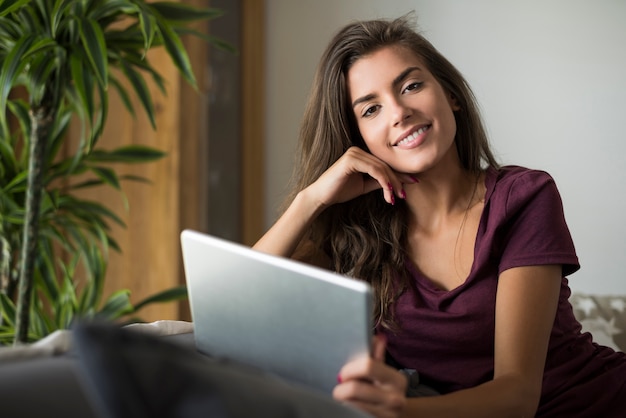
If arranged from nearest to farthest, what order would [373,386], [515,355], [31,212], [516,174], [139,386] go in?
1. [139,386]
2. [373,386]
3. [515,355]
4. [516,174]
5. [31,212]

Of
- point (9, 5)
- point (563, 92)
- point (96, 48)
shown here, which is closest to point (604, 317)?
point (563, 92)

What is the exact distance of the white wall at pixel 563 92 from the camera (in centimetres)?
220

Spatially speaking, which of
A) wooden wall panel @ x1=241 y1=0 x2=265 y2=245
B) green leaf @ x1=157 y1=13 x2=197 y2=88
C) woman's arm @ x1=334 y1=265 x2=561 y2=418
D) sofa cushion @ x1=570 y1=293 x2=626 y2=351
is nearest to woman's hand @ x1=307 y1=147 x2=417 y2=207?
woman's arm @ x1=334 y1=265 x2=561 y2=418

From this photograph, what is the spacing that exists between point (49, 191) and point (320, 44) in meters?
1.57

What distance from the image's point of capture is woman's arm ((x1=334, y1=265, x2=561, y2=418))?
3.74 feet

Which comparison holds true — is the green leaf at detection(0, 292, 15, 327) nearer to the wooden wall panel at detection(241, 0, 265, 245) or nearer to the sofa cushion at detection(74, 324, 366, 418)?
the sofa cushion at detection(74, 324, 366, 418)

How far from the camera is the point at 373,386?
2.97ft

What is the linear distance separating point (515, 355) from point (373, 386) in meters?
0.48

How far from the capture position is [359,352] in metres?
0.87

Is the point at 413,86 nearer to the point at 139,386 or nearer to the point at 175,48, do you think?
the point at 175,48

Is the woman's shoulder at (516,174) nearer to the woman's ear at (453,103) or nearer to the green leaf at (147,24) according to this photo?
the woman's ear at (453,103)

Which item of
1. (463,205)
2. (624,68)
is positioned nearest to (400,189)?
(463,205)

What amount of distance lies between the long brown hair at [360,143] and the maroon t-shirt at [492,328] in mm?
133

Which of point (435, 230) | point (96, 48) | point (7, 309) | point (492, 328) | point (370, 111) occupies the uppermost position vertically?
point (96, 48)
